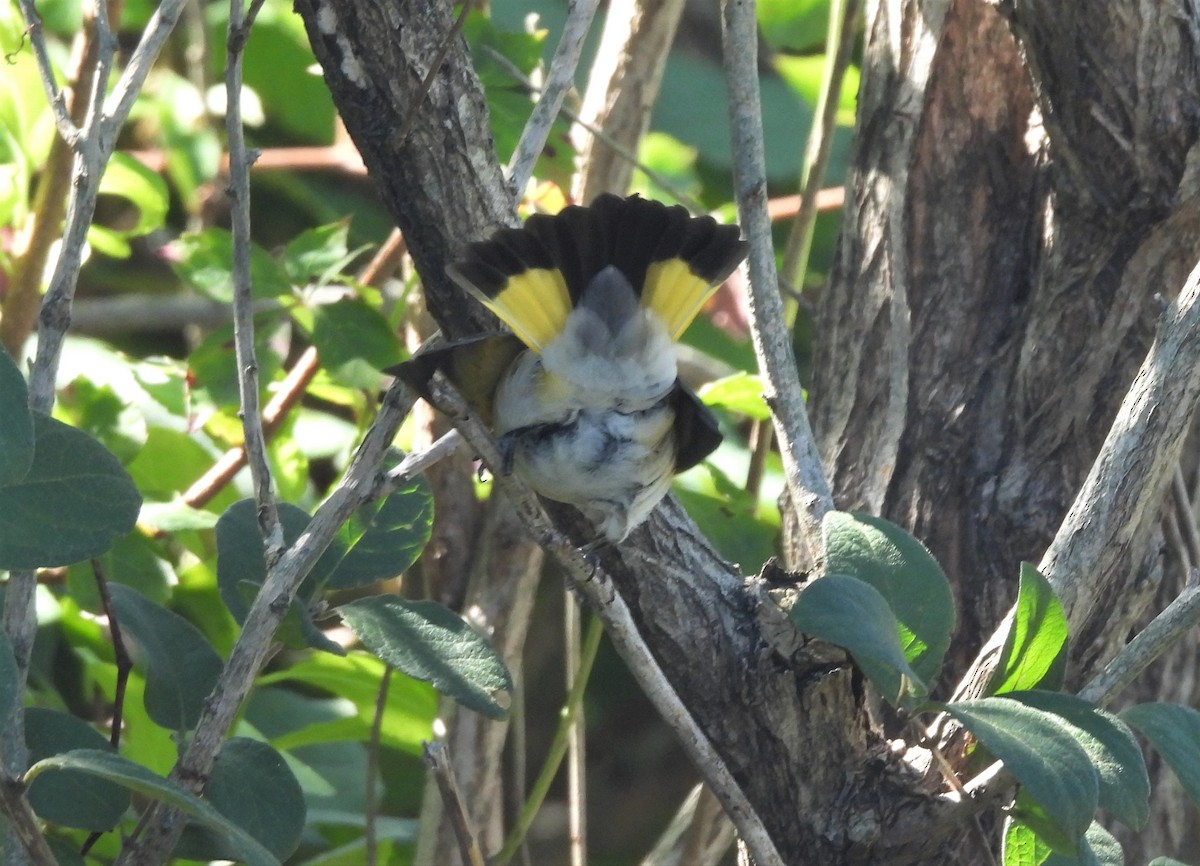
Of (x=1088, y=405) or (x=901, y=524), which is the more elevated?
(x=1088, y=405)

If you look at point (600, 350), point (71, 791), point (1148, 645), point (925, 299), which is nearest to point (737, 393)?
point (925, 299)

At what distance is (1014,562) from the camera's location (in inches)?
47.5

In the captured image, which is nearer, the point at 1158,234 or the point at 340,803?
the point at 1158,234

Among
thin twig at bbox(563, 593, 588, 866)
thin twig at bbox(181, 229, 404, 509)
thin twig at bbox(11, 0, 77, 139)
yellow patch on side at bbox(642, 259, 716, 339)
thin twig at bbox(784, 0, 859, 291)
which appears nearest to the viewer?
thin twig at bbox(11, 0, 77, 139)

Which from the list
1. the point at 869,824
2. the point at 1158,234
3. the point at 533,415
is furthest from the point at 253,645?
the point at 1158,234

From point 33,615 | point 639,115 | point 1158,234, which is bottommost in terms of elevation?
point 33,615

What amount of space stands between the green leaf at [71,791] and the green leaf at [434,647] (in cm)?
21

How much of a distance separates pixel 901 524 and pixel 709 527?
0.27 m

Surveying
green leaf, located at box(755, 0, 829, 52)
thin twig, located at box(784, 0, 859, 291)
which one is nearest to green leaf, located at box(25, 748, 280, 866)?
thin twig, located at box(784, 0, 859, 291)

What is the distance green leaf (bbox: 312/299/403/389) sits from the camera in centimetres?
146

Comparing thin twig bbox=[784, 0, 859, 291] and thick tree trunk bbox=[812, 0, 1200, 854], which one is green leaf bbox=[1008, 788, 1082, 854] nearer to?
thick tree trunk bbox=[812, 0, 1200, 854]

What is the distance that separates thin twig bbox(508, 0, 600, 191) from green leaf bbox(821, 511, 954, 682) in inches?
14.9

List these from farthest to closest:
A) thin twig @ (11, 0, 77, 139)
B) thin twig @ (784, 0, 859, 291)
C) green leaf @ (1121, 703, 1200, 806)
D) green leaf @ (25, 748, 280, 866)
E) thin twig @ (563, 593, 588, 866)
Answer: thin twig @ (784, 0, 859, 291) → thin twig @ (563, 593, 588, 866) → thin twig @ (11, 0, 77, 139) → green leaf @ (1121, 703, 1200, 806) → green leaf @ (25, 748, 280, 866)

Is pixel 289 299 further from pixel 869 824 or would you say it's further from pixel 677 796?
pixel 677 796
